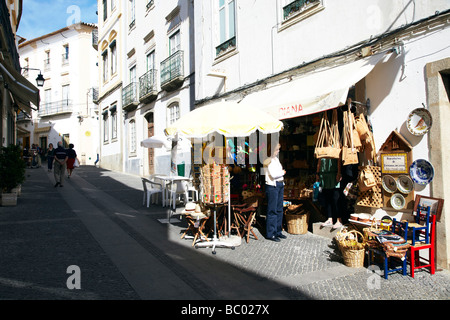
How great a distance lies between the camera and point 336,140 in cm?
575

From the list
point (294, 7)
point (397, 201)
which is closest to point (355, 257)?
point (397, 201)

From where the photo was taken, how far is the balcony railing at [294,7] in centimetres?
705

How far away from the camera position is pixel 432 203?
14.9 ft

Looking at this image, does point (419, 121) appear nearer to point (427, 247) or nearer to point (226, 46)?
point (427, 247)

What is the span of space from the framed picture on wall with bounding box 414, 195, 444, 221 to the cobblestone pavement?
2.60 ft

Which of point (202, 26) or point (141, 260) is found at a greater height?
point (202, 26)

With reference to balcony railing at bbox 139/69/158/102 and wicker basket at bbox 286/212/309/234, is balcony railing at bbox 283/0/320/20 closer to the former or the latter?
wicker basket at bbox 286/212/309/234

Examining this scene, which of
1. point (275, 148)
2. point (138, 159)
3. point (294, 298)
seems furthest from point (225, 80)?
point (138, 159)

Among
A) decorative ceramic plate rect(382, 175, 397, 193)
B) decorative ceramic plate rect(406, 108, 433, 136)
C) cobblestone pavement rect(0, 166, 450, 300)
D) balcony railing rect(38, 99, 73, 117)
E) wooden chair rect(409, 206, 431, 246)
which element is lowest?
cobblestone pavement rect(0, 166, 450, 300)

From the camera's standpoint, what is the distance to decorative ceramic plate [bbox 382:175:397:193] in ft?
16.9

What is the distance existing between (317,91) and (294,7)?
2908mm

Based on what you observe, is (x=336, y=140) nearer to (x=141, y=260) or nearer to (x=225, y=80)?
(x=141, y=260)

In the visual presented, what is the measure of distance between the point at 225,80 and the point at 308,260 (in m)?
6.57

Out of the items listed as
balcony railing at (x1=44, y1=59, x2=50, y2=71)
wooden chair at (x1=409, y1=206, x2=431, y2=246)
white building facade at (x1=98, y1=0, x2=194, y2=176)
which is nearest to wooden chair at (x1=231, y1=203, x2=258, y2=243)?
wooden chair at (x1=409, y1=206, x2=431, y2=246)
